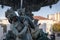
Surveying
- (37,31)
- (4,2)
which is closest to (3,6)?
(4,2)

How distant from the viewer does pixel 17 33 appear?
542 centimetres

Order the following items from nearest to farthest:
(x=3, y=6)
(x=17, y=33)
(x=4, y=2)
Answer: (x=17, y=33), (x=4, y=2), (x=3, y=6)

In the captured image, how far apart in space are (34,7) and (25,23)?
1.71 meters

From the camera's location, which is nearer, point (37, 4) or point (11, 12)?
point (11, 12)

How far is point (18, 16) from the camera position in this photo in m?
5.61

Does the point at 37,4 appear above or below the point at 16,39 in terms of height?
above

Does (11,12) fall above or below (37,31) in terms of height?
above

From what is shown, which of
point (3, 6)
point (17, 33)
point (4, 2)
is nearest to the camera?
point (17, 33)

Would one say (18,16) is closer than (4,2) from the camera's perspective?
Yes

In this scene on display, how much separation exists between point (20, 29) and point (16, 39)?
226 mm

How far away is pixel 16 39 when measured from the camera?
18.1ft

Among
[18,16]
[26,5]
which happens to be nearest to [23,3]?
[26,5]

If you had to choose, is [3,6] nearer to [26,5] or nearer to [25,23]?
[26,5]

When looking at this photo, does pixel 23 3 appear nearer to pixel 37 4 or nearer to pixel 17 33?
pixel 37 4
